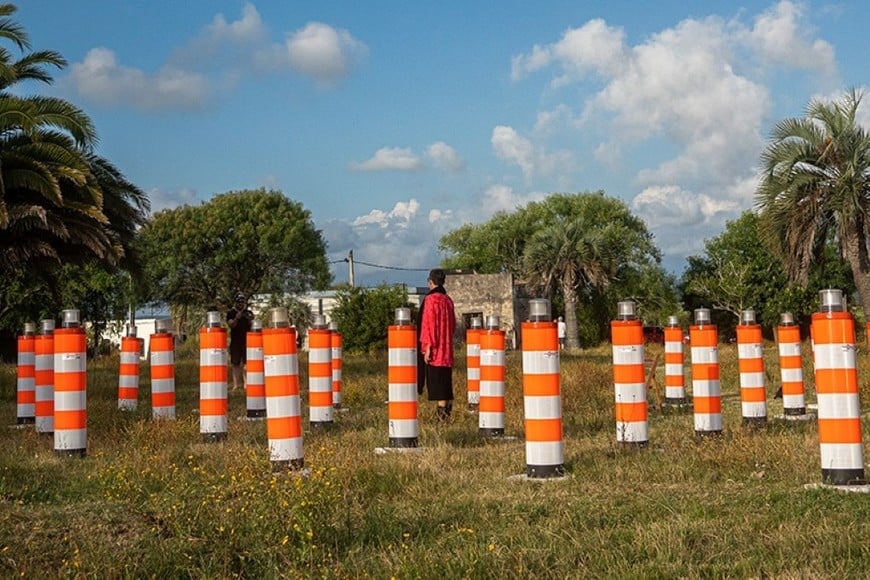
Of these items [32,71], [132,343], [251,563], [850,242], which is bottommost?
[251,563]

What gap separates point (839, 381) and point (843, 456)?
1.54ft

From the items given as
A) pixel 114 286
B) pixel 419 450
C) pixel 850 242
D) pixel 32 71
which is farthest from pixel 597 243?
pixel 419 450

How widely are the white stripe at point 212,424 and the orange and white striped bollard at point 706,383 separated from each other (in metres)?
4.75

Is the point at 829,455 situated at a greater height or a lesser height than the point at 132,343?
lesser

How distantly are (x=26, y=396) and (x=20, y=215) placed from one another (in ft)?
11.7

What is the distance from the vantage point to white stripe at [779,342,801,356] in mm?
12336

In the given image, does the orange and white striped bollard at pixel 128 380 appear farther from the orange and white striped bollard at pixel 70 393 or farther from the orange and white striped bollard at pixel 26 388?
the orange and white striped bollard at pixel 70 393

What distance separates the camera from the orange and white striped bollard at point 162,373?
1259 cm

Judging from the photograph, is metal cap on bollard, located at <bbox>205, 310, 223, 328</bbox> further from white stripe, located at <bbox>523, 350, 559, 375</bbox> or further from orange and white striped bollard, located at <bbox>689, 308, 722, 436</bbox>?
orange and white striped bollard, located at <bbox>689, 308, 722, 436</bbox>

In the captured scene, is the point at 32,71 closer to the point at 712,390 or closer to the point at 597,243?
the point at 712,390

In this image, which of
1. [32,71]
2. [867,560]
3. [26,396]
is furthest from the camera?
[32,71]

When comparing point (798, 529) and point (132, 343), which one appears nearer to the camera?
point (798, 529)

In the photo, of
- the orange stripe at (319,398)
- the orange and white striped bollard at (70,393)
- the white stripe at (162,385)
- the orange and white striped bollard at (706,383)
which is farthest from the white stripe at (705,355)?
the white stripe at (162,385)

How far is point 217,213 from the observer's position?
48.0 meters
